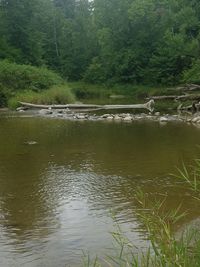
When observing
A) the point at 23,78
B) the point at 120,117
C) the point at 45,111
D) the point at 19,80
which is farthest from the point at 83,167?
the point at 23,78

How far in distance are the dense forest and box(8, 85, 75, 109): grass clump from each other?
15.3 meters

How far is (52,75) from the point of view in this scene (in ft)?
118

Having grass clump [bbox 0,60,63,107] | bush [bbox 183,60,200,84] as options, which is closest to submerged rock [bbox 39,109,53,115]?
grass clump [bbox 0,60,63,107]

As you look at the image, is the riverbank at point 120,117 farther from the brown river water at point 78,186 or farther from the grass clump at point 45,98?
the brown river water at point 78,186

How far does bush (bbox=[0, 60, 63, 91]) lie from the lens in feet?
108

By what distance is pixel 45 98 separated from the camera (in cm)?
2978

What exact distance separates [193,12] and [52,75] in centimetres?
1356

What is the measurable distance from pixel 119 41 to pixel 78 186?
147ft

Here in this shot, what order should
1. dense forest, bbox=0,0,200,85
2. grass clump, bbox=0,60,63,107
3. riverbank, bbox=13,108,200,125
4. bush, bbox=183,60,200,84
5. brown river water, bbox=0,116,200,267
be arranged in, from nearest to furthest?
brown river water, bbox=0,116,200,267 < riverbank, bbox=13,108,200,125 < grass clump, bbox=0,60,63,107 < bush, bbox=183,60,200,84 < dense forest, bbox=0,0,200,85

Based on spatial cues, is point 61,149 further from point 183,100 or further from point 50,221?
point 183,100

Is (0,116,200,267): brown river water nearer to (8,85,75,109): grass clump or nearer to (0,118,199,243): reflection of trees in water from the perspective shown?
(0,118,199,243): reflection of trees in water

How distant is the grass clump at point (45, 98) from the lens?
29.7 meters

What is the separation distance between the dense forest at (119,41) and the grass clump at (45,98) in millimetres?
15317

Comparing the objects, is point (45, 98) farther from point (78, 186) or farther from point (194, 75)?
point (78, 186)
